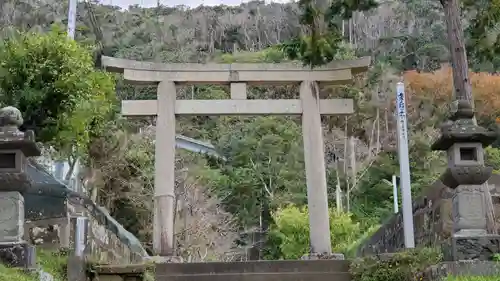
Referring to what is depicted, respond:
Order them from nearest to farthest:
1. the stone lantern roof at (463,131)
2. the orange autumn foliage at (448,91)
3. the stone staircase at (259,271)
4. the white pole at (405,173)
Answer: the stone lantern roof at (463,131)
the white pole at (405,173)
the stone staircase at (259,271)
the orange autumn foliage at (448,91)

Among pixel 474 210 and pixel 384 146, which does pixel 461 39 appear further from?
pixel 384 146

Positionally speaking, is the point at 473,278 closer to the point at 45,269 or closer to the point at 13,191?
the point at 45,269

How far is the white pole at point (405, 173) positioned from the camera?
9289 mm

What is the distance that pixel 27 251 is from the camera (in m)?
7.34

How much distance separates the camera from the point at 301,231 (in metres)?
22.3

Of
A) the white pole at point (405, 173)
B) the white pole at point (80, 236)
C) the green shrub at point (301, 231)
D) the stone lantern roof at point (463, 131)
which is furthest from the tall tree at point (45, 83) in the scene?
the green shrub at point (301, 231)

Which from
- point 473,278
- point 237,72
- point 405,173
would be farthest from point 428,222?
point 237,72

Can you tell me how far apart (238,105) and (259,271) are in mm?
4967

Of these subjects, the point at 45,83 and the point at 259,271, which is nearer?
the point at 259,271

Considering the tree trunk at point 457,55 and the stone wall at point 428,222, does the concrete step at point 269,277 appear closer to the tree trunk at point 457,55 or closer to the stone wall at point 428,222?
the stone wall at point 428,222

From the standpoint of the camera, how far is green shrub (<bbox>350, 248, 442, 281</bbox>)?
7.80 meters

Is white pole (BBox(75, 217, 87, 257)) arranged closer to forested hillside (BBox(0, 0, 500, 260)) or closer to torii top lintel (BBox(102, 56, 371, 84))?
forested hillside (BBox(0, 0, 500, 260))

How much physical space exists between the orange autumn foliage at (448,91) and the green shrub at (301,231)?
8989mm

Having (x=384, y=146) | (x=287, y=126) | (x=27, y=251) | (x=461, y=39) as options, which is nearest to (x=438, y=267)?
(x=461, y=39)
